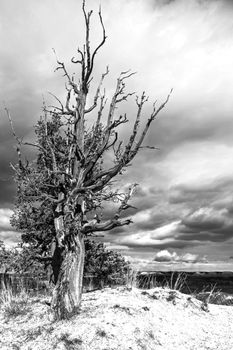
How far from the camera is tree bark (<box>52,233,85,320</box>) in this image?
33.3 ft

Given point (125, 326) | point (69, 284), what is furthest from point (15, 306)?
point (125, 326)

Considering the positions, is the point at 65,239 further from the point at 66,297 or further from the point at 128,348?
the point at 128,348

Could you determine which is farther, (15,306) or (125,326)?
(15,306)

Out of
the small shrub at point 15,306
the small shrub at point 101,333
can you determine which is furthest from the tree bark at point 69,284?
the small shrub at point 15,306

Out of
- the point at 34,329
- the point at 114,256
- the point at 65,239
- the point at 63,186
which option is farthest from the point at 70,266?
the point at 114,256

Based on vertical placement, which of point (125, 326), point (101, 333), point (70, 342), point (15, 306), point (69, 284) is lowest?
point (70, 342)

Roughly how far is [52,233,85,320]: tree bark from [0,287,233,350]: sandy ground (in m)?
0.29

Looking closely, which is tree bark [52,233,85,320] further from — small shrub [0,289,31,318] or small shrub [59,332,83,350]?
small shrub [0,289,31,318]

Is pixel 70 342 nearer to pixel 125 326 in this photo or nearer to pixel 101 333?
pixel 101 333

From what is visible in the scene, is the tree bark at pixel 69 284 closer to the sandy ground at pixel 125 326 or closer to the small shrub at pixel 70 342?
the sandy ground at pixel 125 326

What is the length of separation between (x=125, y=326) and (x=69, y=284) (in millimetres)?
2057

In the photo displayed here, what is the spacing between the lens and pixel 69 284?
1051 cm

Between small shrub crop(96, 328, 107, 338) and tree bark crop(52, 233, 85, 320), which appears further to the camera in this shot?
tree bark crop(52, 233, 85, 320)

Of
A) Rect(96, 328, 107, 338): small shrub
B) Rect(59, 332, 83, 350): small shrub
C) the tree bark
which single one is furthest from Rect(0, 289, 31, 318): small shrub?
Rect(96, 328, 107, 338): small shrub
